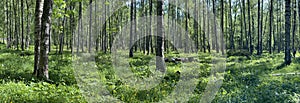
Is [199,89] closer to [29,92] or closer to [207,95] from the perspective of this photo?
[207,95]

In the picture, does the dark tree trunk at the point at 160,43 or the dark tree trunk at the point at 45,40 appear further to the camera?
the dark tree trunk at the point at 160,43

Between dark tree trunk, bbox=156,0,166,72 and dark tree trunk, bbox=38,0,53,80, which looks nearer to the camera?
dark tree trunk, bbox=38,0,53,80

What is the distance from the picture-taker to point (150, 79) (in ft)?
40.0

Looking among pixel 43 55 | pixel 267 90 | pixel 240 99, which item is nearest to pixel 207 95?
pixel 240 99

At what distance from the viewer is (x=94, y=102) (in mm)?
7871

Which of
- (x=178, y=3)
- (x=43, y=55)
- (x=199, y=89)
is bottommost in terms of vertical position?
(x=199, y=89)

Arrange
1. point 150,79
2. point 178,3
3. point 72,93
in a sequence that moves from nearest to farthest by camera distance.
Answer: point 72,93
point 150,79
point 178,3

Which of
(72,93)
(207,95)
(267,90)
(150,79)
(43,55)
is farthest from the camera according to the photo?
(150,79)

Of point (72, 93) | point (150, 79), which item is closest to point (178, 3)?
point (150, 79)

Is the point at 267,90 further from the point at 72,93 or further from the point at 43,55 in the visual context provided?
the point at 43,55

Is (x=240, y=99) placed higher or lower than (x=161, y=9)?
lower

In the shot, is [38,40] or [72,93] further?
[38,40]

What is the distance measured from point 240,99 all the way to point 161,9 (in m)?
8.48

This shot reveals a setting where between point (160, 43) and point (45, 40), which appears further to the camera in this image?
point (160, 43)
